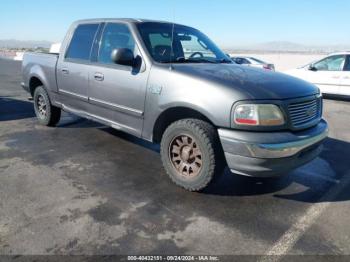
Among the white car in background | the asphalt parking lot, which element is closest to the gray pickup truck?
the asphalt parking lot

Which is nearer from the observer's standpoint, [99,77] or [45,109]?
[99,77]

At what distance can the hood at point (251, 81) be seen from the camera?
3334 millimetres

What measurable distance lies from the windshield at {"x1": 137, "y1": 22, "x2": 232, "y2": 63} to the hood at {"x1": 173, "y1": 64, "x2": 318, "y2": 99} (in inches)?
14.8

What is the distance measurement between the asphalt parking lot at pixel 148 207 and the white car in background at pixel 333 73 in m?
6.58

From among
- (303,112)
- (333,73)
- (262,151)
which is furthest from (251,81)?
(333,73)

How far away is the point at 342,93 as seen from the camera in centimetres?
1107

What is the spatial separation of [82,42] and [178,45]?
1.63m

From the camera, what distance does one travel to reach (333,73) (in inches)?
441

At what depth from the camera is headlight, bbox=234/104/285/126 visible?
10.6 feet

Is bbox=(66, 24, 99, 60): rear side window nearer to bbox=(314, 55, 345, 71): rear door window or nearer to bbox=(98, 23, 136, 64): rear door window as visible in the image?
bbox=(98, 23, 136, 64): rear door window

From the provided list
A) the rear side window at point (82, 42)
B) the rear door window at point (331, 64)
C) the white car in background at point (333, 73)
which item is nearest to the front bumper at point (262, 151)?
the rear side window at point (82, 42)

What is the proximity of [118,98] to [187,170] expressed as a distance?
54.6 inches

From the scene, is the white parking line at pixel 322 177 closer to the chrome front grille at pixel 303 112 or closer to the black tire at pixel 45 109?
the chrome front grille at pixel 303 112

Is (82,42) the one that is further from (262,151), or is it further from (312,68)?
(312,68)
